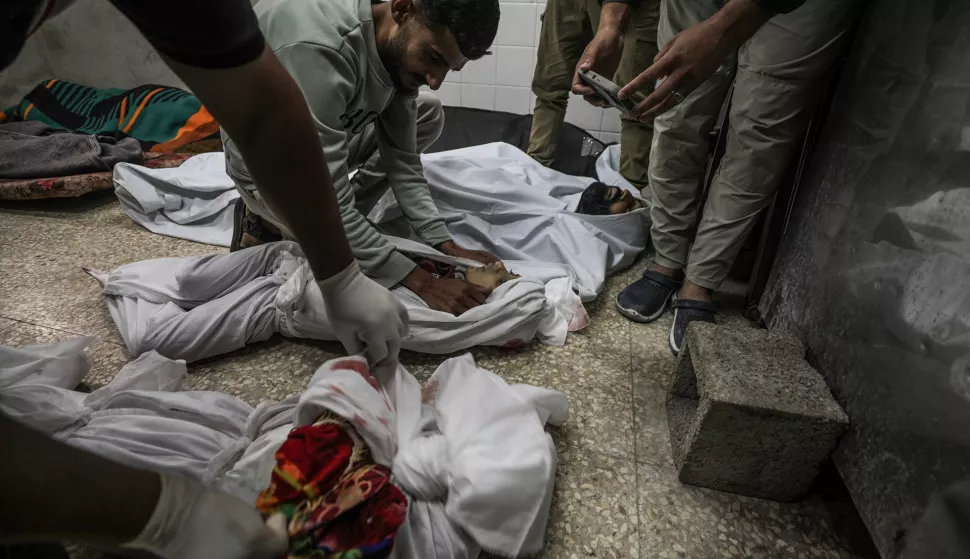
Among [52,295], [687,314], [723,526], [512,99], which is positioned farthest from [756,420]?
[512,99]

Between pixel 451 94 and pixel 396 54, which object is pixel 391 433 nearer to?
pixel 396 54

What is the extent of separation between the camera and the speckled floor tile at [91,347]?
3.22 feet

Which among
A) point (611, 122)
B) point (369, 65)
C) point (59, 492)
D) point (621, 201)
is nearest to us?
point (59, 492)

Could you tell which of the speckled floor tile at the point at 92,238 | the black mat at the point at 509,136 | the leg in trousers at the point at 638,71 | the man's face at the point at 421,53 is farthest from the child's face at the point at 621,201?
the speckled floor tile at the point at 92,238

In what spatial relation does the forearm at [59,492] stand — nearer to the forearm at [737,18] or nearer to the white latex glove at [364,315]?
the white latex glove at [364,315]

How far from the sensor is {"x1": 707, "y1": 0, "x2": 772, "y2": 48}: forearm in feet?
2.53

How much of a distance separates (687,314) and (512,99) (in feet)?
5.93

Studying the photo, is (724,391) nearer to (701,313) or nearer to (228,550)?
(701,313)

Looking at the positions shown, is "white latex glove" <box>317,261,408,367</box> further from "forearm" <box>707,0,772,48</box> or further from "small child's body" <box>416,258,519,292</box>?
"forearm" <box>707,0,772,48</box>

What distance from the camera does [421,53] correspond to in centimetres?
99

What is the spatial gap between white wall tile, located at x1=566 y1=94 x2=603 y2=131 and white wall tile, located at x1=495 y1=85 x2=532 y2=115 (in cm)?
25

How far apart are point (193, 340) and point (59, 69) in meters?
2.75

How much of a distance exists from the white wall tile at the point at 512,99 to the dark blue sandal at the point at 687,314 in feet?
5.63

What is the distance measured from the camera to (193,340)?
39.1 inches
